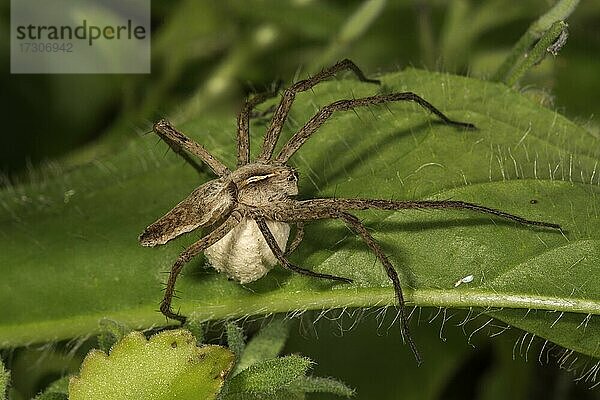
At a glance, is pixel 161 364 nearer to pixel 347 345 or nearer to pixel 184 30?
pixel 347 345

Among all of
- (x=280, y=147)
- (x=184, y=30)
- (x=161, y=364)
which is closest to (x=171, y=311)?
(x=161, y=364)

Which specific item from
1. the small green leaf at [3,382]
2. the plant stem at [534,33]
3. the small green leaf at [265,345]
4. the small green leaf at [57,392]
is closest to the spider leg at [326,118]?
the plant stem at [534,33]

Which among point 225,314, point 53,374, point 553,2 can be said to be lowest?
point 53,374

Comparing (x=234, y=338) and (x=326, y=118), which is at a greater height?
(x=326, y=118)

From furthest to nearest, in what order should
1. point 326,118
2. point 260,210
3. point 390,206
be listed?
point 326,118 < point 260,210 < point 390,206

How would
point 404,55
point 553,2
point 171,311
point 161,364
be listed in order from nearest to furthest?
point 161,364 < point 171,311 < point 553,2 < point 404,55

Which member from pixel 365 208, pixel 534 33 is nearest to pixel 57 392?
pixel 365 208

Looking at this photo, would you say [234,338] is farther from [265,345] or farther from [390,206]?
[390,206]

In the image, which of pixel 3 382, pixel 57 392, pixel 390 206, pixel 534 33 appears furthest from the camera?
pixel 534 33
